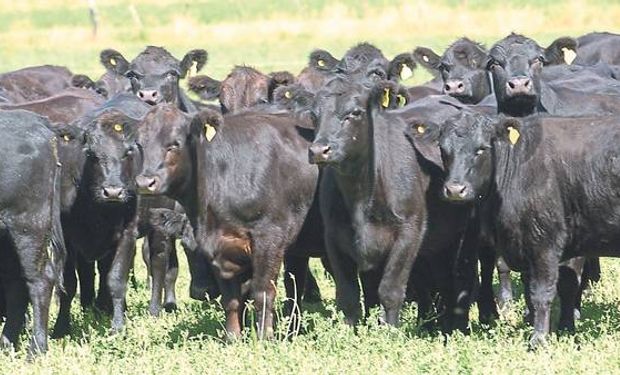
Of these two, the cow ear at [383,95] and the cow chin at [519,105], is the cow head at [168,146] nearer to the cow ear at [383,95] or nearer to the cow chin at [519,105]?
the cow ear at [383,95]

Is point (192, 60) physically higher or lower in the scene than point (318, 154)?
lower

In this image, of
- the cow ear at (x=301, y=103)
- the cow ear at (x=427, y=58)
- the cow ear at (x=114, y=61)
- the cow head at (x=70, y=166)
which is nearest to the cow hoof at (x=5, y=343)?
the cow head at (x=70, y=166)

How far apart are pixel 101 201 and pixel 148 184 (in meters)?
1.13

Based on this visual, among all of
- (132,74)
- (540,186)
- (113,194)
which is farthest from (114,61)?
(540,186)

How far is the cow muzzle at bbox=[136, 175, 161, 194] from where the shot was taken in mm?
8969

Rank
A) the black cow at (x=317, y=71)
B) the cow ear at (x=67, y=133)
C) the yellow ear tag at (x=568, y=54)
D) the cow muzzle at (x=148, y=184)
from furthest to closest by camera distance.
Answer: the black cow at (x=317, y=71) → the yellow ear tag at (x=568, y=54) → the cow ear at (x=67, y=133) → the cow muzzle at (x=148, y=184)

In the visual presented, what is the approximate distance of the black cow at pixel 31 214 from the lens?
8875mm

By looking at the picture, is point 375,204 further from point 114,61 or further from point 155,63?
point 114,61

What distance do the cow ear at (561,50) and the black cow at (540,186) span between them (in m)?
3.32

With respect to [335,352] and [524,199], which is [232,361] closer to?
[335,352]

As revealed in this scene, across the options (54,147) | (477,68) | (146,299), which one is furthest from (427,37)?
(54,147)

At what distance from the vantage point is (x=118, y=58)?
549 inches

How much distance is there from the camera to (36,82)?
56.5 ft

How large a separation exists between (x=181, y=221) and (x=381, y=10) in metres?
34.1
